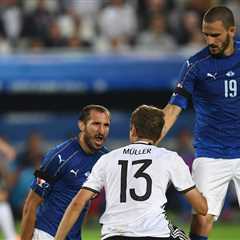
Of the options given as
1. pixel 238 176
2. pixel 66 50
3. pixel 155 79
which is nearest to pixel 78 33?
pixel 66 50

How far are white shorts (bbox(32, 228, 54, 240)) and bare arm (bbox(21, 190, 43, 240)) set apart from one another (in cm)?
15

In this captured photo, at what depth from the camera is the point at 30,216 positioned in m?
8.10

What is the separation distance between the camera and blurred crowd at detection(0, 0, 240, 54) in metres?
17.5

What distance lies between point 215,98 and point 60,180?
56.5 inches

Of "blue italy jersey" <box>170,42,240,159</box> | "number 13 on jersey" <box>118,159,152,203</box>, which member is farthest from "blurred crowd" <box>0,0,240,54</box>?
"number 13 on jersey" <box>118,159,152,203</box>

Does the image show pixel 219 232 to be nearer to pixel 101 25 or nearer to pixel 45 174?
pixel 101 25

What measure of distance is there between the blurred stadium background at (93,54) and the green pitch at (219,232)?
0.21 feet

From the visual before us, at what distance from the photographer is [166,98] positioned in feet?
62.1

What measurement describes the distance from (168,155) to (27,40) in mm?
10815

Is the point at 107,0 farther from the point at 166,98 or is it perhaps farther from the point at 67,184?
the point at 67,184

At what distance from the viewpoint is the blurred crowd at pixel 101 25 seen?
1752 centimetres

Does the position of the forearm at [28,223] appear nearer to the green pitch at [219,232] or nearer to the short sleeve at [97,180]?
the short sleeve at [97,180]

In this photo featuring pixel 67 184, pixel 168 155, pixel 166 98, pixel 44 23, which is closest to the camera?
pixel 168 155

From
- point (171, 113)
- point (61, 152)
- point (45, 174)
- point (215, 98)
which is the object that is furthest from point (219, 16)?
point (45, 174)
